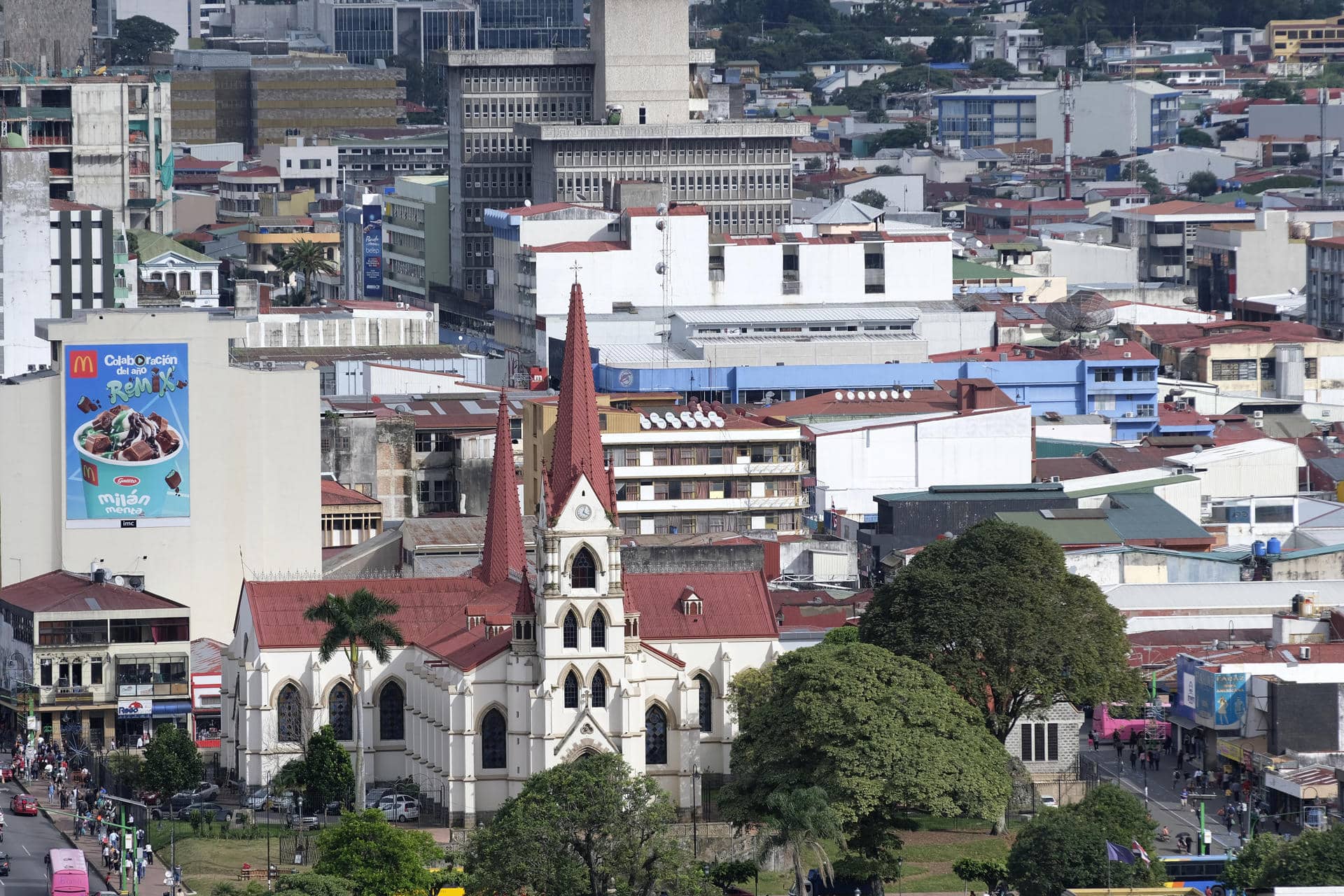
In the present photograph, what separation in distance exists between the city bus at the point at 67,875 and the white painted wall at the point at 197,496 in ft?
130

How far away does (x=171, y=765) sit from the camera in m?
117

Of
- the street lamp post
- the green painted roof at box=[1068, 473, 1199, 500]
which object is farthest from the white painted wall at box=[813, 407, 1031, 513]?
the street lamp post

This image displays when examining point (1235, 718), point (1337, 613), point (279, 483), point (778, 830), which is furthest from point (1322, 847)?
point (279, 483)

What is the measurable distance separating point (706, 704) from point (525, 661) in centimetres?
813

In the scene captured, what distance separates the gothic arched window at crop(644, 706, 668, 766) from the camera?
115000mm

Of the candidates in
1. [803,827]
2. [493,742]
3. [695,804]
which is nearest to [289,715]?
[493,742]

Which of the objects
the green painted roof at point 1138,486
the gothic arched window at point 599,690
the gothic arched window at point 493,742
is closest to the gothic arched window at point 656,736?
the gothic arched window at point 599,690

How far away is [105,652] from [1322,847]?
53704mm

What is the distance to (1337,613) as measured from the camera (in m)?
128

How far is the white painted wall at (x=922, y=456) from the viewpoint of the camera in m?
170

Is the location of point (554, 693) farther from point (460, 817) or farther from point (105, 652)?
point (105, 652)

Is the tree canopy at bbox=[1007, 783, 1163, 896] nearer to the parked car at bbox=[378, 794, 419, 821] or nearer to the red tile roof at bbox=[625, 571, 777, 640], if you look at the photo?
the red tile roof at bbox=[625, 571, 777, 640]

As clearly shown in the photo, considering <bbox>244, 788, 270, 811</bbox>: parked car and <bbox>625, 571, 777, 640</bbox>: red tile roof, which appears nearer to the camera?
<bbox>244, 788, 270, 811</bbox>: parked car

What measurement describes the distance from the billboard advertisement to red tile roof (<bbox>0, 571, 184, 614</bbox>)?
6.41 metres
